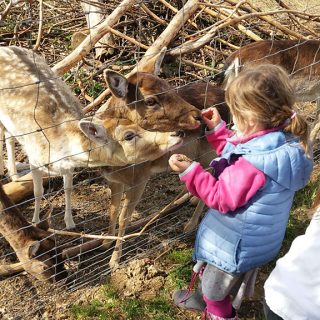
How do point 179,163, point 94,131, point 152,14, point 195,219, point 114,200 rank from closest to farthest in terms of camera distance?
point 179,163 → point 94,131 → point 114,200 → point 195,219 → point 152,14

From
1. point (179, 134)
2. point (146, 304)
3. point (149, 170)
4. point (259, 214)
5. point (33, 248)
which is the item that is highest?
point (259, 214)

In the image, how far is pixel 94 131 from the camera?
11.5 feet

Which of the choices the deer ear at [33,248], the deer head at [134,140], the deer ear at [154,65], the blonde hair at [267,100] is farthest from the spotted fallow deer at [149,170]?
the blonde hair at [267,100]

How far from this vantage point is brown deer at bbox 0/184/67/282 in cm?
337

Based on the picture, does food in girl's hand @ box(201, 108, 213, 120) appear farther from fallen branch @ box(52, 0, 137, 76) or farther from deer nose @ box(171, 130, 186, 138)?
fallen branch @ box(52, 0, 137, 76)

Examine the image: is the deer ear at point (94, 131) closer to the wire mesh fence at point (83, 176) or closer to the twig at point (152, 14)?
the wire mesh fence at point (83, 176)

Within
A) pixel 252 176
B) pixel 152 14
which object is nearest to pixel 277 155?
pixel 252 176

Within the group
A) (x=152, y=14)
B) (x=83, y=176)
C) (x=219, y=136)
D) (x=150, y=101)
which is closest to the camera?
(x=219, y=136)

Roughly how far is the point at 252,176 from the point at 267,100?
0.38 m


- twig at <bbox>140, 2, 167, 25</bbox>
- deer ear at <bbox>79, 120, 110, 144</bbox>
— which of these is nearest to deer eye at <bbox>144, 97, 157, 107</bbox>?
deer ear at <bbox>79, 120, 110, 144</bbox>

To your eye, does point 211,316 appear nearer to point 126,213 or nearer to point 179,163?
point 179,163

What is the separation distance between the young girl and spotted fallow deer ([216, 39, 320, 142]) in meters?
2.27

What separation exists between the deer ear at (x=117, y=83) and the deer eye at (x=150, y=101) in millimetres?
160

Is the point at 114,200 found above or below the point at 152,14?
below
